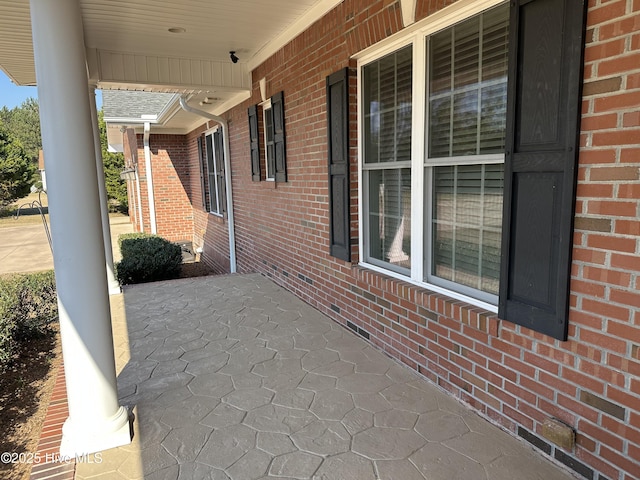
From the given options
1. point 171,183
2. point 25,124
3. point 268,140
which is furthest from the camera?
point 25,124

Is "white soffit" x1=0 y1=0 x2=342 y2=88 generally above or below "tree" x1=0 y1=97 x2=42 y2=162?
below

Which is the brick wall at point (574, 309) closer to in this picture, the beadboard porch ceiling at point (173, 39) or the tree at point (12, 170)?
the beadboard porch ceiling at point (173, 39)

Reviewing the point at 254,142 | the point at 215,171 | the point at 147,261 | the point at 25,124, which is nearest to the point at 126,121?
the point at 215,171

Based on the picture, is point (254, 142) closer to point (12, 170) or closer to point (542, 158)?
point (542, 158)

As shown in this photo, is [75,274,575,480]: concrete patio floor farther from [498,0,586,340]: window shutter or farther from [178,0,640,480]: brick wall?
[498,0,586,340]: window shutter

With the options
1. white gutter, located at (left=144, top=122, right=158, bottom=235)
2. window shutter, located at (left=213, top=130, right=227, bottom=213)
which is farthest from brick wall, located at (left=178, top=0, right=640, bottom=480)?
white gutter, located at (left=144, top=122, right=158, bottom=235)

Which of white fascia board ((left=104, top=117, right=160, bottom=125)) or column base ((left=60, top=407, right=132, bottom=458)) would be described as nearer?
column base ((left=60, top=407, right=132, bottom=458))

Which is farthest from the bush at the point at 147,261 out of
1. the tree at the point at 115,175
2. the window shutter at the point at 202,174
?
the tree at the point at 115,175

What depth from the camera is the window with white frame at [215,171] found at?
27.8 feet

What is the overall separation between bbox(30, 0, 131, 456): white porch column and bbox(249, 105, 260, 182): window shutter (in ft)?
12.6

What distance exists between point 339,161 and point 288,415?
2172mm

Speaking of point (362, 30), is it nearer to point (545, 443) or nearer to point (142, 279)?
point (545, 443)

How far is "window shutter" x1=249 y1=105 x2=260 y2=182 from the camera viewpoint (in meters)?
5.95

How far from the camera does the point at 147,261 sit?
6891mm
